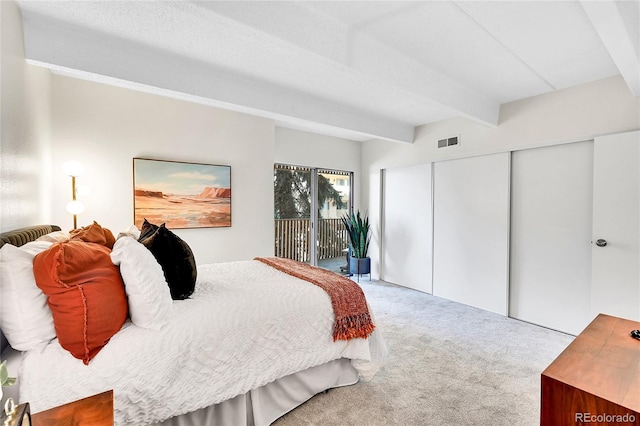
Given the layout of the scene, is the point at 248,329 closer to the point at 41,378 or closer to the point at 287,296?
the point at 287,296

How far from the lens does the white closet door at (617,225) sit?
Result: 251cm

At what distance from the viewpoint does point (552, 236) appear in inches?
123

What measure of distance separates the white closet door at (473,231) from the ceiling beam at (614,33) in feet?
4.65

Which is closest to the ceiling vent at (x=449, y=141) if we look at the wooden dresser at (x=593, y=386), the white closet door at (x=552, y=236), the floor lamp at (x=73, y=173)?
the white closet door at (x=552, y=236)

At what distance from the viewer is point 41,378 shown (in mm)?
1142

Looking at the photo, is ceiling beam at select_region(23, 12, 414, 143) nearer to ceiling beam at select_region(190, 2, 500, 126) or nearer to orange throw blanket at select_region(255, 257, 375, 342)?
ceiling beam at select_region(190, 2, 500, 126)

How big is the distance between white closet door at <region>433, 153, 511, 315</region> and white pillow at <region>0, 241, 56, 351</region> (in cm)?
399

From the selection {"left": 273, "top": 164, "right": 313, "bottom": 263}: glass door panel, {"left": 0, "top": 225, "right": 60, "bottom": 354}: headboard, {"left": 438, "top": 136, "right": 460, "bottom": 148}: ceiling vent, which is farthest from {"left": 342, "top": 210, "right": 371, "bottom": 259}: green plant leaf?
{"left": 0, "top": 225, "right": 60, "bottom": 354}: headboard

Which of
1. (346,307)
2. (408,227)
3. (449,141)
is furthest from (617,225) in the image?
(346,307)

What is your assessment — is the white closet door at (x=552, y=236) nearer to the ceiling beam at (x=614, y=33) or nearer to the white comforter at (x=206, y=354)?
the ceiling beam at (x=614, y=33)

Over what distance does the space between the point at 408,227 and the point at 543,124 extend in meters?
2.15

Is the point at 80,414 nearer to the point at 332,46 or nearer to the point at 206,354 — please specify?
the point at 206,354

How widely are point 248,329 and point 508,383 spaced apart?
1917 millimetres

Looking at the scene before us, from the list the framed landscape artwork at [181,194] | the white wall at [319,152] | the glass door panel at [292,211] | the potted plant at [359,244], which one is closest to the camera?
the framed landscape artwork at [181,194]
